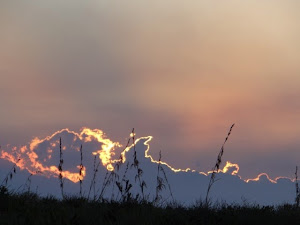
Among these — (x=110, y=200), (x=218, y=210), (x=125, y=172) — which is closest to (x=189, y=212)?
(x=218, y=210)

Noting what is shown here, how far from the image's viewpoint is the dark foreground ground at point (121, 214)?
604cm

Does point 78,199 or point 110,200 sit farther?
point 78,199

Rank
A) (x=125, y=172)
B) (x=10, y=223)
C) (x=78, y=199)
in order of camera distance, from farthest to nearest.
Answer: (x=125, y=172) → (x=78, y=199) → (x=10, y=223)

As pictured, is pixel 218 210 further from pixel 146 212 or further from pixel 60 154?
pixel 60 154

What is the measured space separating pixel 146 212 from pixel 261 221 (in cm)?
184

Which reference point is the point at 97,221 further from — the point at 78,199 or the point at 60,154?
the point at 60,154

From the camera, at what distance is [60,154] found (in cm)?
941

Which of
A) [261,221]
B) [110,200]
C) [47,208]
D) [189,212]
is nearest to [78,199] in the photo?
[110,200]

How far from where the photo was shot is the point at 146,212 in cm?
678

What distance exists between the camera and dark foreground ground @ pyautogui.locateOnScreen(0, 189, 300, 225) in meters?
6.04

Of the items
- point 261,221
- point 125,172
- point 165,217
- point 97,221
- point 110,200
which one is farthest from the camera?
point 125,172

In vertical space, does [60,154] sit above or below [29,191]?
above

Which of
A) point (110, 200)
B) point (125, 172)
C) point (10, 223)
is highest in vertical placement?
point (125, 172)

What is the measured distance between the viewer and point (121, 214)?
21.3 ft
